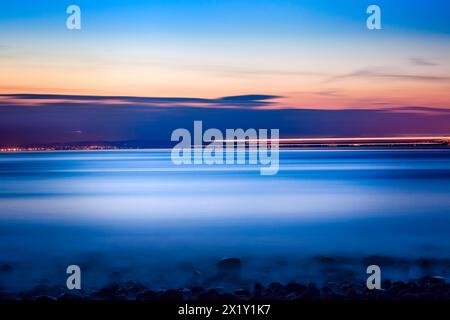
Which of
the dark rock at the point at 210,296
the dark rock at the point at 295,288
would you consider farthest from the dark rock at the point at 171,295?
the dark rock at the point at 295,288

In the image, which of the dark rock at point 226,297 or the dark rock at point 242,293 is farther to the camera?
the dark rock at point 242,293

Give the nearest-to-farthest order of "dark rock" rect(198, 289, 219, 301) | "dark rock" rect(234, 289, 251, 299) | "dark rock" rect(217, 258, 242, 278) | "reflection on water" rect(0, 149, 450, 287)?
"dark rock" rect(198, 289, 219, 301), "dark rock" rect(234, 289, 251, 299), "dark rock" rect(217, 258, 242, 278), "reflection on water" rect(0, 149, 450, 287)

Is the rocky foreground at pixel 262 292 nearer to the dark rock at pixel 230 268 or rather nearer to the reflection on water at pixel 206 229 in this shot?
the dark rock at pixel 230 268

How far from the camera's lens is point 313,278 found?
9.06 meters

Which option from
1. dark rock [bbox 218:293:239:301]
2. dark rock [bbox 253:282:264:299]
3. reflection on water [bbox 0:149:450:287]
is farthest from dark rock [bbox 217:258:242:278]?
dark rock [bbox 218:293:239:301]

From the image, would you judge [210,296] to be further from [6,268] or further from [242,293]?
[6,268]

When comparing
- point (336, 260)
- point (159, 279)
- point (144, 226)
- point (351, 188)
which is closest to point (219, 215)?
point (144, 226)

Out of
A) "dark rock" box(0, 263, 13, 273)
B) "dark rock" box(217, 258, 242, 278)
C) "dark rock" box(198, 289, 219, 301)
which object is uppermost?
"dark rock" box(198, 289, 219, 301)

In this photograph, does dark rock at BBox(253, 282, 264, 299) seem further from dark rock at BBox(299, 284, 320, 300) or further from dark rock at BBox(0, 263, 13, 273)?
dark rock at BBox(0, 263, 13, 273)

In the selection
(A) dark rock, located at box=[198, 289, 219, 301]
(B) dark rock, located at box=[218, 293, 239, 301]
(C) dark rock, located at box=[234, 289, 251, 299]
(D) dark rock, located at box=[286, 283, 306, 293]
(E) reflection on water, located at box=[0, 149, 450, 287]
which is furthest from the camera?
(E) reflection on water, located at box=[0, 149, 450, 287]

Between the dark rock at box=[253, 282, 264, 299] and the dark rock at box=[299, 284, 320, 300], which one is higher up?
the dark rock at box=[299, 284, 320, 300]

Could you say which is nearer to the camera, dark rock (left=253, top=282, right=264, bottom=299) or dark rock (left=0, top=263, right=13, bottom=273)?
dark rock (left=253, top=282, right=264, bottom=299)

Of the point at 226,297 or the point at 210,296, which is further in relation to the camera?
the point at 210,296

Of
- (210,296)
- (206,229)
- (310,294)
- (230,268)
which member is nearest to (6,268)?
(230,268)
